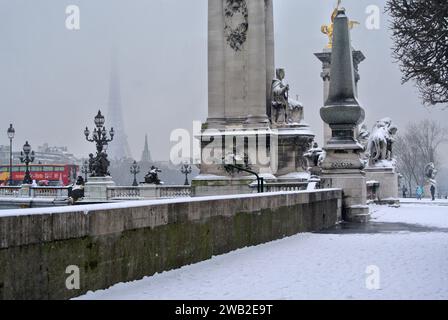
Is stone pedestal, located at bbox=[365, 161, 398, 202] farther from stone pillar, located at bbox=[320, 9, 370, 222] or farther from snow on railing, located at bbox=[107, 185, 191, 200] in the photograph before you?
stone pillar, located at bbox=[320, 9, 370, 222]

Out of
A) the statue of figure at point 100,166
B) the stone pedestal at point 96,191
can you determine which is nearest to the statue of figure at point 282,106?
the stone pedestal at point 96,191

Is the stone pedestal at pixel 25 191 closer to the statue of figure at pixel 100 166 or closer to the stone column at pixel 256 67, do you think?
the statue of figure at pixel 100 166

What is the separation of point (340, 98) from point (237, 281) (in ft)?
47.1

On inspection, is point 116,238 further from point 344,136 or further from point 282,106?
point 282,106

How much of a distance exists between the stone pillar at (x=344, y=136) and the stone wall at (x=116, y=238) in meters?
8.11

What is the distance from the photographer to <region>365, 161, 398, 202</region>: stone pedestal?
1458 inches

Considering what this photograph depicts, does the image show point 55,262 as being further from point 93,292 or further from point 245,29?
point 245,29

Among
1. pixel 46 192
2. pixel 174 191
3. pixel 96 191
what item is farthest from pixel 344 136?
pixel 46 192

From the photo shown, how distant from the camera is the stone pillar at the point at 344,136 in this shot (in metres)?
23.2

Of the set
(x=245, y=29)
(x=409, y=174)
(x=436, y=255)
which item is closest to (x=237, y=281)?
(x=436, y=255)

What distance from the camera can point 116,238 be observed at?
31.4 feet

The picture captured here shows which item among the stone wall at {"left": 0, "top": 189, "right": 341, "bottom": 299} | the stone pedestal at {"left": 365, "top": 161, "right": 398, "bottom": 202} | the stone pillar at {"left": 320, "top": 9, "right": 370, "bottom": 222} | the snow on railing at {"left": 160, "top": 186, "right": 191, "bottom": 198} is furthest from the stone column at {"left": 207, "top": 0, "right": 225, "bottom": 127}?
the stone wall at {"left": 0, "top": 189, "right": 341, "bottom": 299}

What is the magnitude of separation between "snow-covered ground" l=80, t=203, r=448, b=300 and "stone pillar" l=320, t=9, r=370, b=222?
21.8 ft
